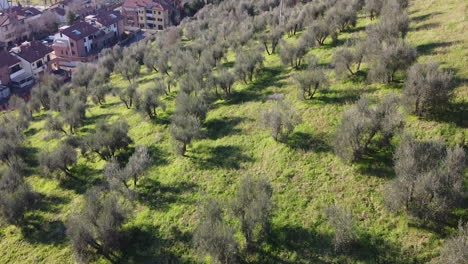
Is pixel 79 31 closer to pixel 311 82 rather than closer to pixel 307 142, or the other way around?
pixel 311 82

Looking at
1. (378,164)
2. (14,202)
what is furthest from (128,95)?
(378,164)

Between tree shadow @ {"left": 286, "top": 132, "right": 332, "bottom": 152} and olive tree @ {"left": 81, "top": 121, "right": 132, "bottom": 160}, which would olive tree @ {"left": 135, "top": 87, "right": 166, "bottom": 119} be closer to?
olive tree @ {"left": 81, "top": 121, "right": 132, "bottom": 160}

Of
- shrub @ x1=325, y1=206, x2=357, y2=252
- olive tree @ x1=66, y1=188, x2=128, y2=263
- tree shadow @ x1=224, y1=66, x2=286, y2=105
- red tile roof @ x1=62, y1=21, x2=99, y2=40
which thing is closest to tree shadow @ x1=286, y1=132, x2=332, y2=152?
shrub @ x1=325, y1=206, x2=357, y2=252

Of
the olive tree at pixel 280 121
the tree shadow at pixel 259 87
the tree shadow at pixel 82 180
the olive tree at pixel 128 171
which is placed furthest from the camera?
the tree shadow at pixel 259 87

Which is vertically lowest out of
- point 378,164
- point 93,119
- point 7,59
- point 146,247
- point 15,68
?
point 15,68

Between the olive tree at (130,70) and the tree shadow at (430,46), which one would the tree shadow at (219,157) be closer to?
the tree shadow at (430,46)

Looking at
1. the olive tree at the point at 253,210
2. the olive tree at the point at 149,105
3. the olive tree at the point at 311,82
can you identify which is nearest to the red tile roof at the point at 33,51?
the olive tree at the point at 149,105
